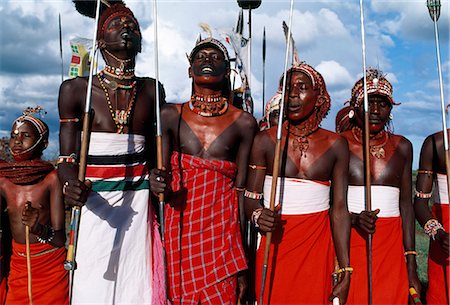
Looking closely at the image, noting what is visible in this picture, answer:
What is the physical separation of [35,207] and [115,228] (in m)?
0.72

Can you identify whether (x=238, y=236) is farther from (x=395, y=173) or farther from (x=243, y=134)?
(x=395, y=173)

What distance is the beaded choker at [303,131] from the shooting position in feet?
12.2

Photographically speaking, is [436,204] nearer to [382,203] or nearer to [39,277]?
[382,203]

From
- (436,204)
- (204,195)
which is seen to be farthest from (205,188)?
(436,204)

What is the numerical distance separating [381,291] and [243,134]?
172 centimetres

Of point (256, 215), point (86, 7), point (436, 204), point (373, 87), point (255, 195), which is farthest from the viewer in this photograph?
point (86, 7)

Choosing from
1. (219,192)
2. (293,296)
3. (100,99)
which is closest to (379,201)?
(293,296)

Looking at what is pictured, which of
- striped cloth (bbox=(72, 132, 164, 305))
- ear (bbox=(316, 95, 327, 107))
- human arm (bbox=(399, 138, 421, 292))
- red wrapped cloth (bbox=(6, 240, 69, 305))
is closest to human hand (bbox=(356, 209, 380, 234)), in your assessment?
human arm (bbox=(399, 138, 421, 292))

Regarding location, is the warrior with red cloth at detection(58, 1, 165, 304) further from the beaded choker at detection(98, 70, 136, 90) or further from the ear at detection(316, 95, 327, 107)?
the ear at detection(316, 95, 327, 107)

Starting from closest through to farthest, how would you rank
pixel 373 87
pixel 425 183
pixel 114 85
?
pixel 114 85
pixel 373 87
pixel 425 183

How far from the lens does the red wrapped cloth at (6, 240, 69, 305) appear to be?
4086 millimetres

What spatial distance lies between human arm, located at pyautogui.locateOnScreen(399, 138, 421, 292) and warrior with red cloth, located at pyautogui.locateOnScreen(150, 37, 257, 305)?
1357 millimetres

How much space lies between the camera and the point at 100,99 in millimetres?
3705

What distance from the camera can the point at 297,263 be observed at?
3.66 meters
